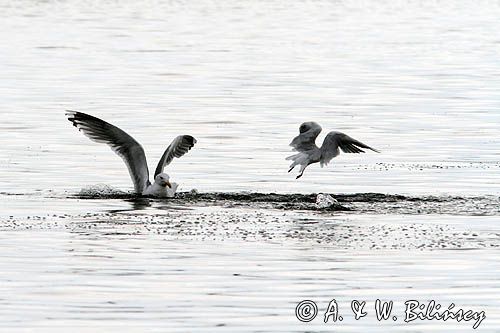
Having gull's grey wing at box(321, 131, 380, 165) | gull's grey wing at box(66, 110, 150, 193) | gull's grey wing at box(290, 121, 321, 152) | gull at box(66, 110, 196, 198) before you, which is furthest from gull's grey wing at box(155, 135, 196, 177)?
gull's grey wing at box(321, 131, 380, 165)

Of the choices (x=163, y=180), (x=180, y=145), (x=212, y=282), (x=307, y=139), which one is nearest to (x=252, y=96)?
(x=180, y=145)

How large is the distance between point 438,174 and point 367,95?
1199 cm

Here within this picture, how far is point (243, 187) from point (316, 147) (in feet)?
3.76

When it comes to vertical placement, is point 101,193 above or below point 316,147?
below

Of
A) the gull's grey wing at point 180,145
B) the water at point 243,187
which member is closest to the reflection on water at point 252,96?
the water at point 243,187

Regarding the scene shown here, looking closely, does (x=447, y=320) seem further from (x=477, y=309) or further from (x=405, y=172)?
(x=405, y=172)

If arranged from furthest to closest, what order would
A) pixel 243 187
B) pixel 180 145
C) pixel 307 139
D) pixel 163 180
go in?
1. pixel 180 145
2. pixel 243 187
3. pixel 307 139
4. pixel 163 180

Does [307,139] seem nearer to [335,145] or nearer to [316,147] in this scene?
[316,147]

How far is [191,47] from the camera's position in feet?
158

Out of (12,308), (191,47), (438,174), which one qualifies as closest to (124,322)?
(12,308)

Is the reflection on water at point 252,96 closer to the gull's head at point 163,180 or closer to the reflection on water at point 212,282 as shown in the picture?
the gull's head at point 163,180

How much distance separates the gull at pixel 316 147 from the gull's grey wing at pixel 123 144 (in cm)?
181

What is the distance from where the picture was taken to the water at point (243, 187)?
13062 millimetres

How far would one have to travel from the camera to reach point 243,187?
65.7ft
